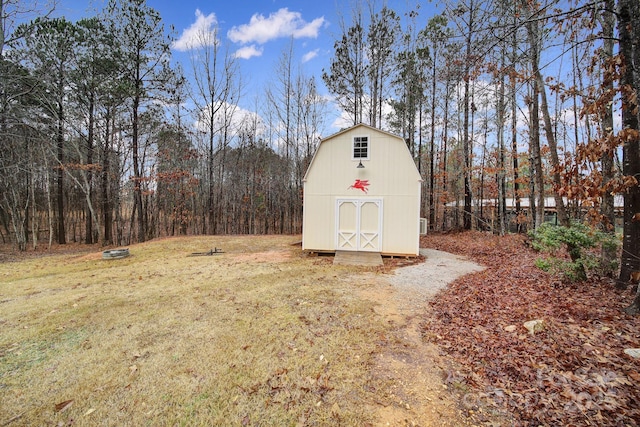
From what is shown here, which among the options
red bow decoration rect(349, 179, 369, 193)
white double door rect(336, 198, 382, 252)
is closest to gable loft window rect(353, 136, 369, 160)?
red bow decoration rect(349, 179, 369, 193)

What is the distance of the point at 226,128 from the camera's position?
16344 mm

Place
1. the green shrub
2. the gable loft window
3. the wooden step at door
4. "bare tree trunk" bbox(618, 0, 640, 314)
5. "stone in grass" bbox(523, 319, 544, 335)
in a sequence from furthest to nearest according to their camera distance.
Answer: the gable loft window < the wooden step at door < the green shrub < "stone in grass" bbox(523, 319, 544, 335) < "bare tree trunk" bbox(618, 0, 640, 314)

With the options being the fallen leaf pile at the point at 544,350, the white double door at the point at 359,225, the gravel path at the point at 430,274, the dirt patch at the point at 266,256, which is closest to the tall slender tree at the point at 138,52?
the dirt patch at the point at 266,256

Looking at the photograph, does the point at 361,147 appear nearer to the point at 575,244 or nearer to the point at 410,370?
the point at 575,244

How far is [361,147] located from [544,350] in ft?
23.4

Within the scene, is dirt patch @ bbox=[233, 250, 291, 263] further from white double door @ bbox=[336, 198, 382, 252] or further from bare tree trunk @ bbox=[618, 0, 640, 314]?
bare tree trunk @ bbox=[618, 0, 640, 314]

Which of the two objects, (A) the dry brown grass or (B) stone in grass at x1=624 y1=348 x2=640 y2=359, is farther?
(B) stone in grass at x1=624 y1=348 x2=640 y2=359

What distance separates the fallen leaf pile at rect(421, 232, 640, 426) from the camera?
2.15 meters

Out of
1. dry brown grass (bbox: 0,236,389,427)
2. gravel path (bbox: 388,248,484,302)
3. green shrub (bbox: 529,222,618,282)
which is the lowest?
dry brown grass (bbox: 0,236,389,427)

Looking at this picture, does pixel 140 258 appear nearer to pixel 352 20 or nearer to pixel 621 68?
pixel 621 68

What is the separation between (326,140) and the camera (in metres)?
9.06

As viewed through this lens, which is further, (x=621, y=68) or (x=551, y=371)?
(x=621, y=68)

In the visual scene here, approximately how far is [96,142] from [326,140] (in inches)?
489

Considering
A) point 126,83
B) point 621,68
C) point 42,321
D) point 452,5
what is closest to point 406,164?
point 452,5
